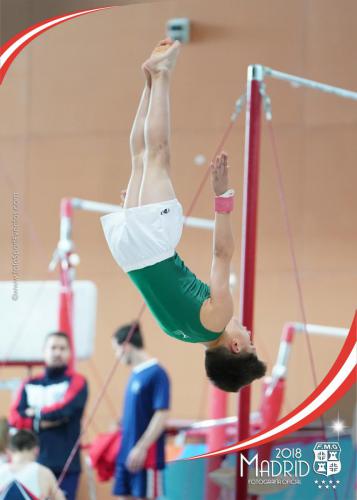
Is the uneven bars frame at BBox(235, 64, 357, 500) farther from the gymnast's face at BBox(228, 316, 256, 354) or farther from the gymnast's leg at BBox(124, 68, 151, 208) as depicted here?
the gymnast's leg at BBox(124, 68, 151, 208)

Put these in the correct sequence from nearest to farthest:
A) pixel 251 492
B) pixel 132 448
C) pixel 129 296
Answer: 1. pixel 251 492
2. pixel 132 448
3. pixel 129 296

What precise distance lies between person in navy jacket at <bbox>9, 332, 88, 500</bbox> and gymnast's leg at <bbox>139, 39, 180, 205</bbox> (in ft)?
4.25

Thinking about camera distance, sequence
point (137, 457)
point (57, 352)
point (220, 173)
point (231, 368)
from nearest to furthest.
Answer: point (220, 173) → point (231, 368) → point (137, 457) → point (57, 352)

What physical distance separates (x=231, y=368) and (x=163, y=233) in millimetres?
476

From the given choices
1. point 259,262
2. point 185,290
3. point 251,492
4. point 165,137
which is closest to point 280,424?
point 251,492

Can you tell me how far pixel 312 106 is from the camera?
4.46 metres

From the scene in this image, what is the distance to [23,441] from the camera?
340 centimetres

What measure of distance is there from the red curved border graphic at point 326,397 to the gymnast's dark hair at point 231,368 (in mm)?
288

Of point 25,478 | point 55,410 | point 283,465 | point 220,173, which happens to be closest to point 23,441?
point 25,478

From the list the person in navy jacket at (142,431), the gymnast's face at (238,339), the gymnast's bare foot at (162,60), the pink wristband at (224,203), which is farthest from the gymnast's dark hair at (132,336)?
the gymnast's bare foot at (162,60)

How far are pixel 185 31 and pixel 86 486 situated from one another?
219 centimetres

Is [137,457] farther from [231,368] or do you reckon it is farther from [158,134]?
[158,134]

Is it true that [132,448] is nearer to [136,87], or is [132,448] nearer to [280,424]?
[280,424]

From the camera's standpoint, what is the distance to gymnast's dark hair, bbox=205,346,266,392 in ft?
9.23
